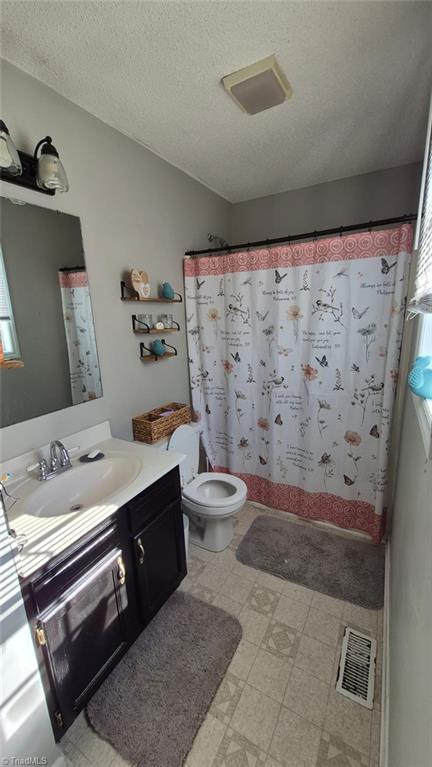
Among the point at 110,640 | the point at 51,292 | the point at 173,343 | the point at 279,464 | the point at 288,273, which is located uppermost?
the point at 288,273

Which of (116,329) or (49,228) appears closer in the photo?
(49,228)

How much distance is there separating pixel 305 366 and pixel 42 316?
1.53 m

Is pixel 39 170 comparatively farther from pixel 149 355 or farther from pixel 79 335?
pixel 149 355

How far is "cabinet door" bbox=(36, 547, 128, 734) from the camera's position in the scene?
99 cm

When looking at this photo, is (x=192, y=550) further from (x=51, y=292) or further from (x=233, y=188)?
(x=233, y=188)

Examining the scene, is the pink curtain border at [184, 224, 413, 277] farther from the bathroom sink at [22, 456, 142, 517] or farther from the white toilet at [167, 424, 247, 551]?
the bathroom sink at [22, 456, 142, 517]

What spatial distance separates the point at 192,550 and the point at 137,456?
92cm

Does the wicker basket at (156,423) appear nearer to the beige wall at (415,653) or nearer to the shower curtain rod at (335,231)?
the shower curtain rod at (335,231)

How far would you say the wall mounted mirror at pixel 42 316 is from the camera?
125 centimetres

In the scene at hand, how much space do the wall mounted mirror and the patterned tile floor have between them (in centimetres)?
127

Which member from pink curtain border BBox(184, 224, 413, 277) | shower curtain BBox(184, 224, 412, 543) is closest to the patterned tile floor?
shower curtain BBox(184, 224, 412, 543)

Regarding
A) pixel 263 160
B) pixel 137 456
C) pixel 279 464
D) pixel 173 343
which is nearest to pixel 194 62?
pixel 263 160

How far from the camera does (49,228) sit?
4.51ft

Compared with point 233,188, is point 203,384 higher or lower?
lower
